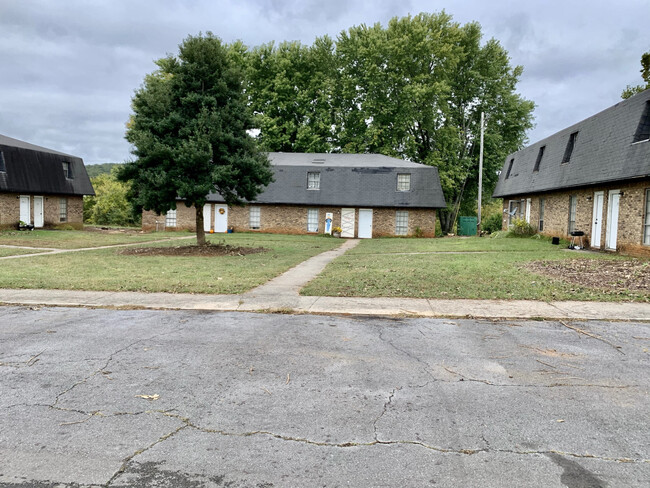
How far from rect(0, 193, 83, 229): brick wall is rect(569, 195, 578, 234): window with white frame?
33.1m

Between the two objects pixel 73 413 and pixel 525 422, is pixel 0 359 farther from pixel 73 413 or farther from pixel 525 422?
pixel 525 422

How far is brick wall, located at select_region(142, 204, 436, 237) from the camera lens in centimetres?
3300

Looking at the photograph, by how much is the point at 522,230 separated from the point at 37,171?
105ft

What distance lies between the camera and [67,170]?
110 feet

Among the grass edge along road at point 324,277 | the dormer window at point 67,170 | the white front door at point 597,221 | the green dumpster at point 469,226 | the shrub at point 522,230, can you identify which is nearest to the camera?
the grass edge along road at point 324,277

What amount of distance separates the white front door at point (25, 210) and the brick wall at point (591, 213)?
32.7m

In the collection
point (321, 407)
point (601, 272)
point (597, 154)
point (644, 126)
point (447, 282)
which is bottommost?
point (321, 407)

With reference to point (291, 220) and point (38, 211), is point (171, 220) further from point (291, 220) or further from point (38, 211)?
point (291, 220)

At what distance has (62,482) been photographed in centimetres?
266

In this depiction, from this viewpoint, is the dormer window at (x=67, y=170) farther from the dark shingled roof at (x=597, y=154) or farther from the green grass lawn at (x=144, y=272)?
the dark shingled roof at (x=597, y=154)

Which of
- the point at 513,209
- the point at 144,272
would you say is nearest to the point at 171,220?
the point at 144,272

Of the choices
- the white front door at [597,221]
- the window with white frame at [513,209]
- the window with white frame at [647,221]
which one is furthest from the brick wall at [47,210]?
the window with white frame at [647,221]

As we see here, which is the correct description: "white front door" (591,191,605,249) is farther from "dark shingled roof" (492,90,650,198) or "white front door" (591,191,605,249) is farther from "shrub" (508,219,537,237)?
"shrub" (508,219,537,237)

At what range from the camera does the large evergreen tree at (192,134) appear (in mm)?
16344
